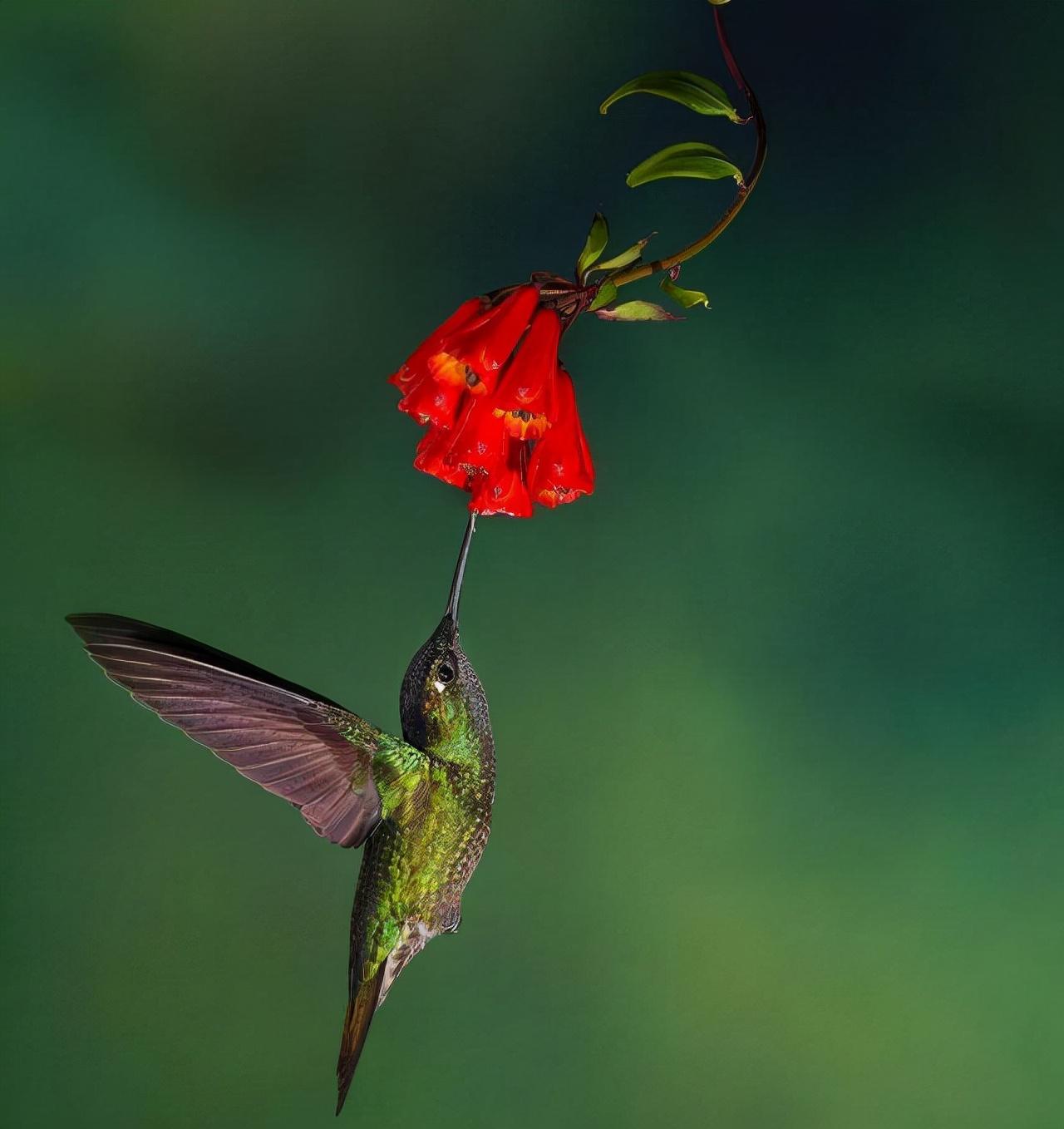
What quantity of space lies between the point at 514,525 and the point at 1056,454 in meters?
0.67

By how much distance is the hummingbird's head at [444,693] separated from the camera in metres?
1.00

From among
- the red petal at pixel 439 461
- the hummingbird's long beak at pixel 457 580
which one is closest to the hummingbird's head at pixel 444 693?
the hummingbird's long beak at pixel 457 580

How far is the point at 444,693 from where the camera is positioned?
1.01 metres

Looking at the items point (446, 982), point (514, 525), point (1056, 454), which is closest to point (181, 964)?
point (446, 982)

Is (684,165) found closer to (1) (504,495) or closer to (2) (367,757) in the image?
(1) (504,495)

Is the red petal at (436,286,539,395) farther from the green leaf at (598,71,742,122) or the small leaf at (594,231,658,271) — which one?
the green leaf at (598,71,742,122)

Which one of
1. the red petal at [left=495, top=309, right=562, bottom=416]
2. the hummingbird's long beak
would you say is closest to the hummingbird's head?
the hummingbird's long beak

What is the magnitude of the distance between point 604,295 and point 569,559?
2.14 ft

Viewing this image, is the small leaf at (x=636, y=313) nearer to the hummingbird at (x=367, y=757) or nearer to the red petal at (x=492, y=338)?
the red petal at (x=492, y=338)

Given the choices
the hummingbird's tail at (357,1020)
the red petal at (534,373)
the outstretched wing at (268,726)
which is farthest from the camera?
the hummingbird's tail at (357,1020)

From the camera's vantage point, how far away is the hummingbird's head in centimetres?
100

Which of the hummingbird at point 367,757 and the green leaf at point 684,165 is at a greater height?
the green leaf at point 684,165

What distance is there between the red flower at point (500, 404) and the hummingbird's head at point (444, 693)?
13 centimetres

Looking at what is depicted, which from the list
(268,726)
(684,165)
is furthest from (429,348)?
(268,726)
